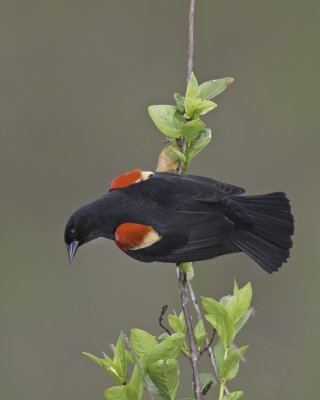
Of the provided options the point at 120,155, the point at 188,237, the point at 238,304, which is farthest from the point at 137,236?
the point at 120,155

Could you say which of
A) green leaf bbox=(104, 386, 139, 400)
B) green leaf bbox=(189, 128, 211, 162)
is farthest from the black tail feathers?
green leaf bbox=(104, 386, 139, 400)

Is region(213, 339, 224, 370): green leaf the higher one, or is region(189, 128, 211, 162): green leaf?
region(189, 128, 211, 162): green leaf

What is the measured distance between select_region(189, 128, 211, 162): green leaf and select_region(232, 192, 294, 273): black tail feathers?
1.35 feet

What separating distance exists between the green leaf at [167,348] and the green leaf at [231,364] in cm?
13

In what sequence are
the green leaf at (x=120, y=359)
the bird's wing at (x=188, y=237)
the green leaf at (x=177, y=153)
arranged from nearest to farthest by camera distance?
the green leaf at (x=120, y=359) < the green leaf at (x=177, y=153) < the bird's wing at (x=188, y=237)

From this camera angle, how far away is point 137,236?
2771mm

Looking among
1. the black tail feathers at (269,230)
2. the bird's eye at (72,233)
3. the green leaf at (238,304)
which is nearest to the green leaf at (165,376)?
the green leaf at (238,304)

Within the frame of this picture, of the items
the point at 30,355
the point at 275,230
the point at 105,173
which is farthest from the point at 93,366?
the point at 275,230

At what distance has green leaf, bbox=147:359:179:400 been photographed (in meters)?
2.08

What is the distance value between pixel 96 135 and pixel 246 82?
0.82 metres

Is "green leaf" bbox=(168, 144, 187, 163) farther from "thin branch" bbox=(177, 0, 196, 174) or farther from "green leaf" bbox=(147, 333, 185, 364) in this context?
"green leaf" bbox=(147, 333, 185, 364)

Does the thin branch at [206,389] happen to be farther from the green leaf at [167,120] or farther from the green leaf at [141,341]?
the green leaf at [167,120]

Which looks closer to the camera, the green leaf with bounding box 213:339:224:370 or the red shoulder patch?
the green leaf with bounding box 213:339:224:370

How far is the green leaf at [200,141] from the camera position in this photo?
2.48 meters
